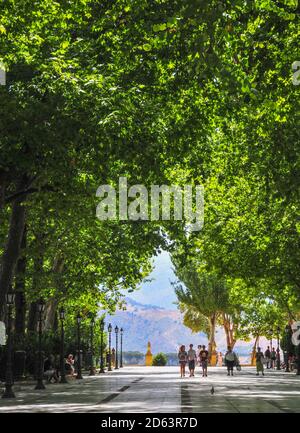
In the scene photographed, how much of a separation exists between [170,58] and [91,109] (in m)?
2.48

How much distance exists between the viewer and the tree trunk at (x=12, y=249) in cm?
2686

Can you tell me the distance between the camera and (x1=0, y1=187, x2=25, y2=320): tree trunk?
26859mm

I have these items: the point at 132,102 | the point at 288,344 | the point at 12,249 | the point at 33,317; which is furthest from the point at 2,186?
the point at 288,344

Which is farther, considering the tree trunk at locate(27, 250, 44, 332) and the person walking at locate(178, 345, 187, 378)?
the person walking at locate(178, 345, 187, 378)

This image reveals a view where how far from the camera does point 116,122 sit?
21094 mm

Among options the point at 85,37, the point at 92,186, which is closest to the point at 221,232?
the point at 92,186
